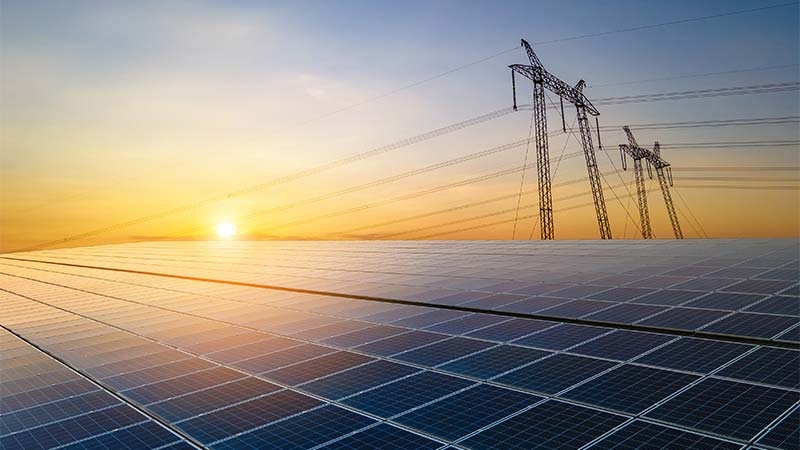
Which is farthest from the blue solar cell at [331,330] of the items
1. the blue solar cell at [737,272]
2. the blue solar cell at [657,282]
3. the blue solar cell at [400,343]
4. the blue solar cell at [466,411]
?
the blue solar cell at [737,272]

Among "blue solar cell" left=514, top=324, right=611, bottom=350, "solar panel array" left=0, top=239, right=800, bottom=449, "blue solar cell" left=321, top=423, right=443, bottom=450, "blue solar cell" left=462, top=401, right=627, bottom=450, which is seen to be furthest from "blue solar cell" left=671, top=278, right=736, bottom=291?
"blue solar cell" left=321, top=423, right=443, bottom=450

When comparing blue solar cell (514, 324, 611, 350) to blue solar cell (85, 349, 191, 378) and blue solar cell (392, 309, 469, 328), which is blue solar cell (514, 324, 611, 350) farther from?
blue solar cell (85, 349, 191, 378)

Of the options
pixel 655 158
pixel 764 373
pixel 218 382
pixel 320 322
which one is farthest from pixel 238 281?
pixel 655 158

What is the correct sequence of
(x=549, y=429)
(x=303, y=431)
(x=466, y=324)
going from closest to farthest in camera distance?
(x=549, y=429), (x=303, y=431), (x=466, y=324)

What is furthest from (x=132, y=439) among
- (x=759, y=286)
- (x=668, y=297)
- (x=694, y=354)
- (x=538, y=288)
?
(x=759, y=286)

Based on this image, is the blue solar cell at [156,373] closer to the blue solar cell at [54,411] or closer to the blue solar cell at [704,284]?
the blue solar cell at [54,411]

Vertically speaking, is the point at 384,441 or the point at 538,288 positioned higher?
the point at 538,288

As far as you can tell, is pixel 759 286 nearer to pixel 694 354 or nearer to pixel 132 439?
pixel 694 354
